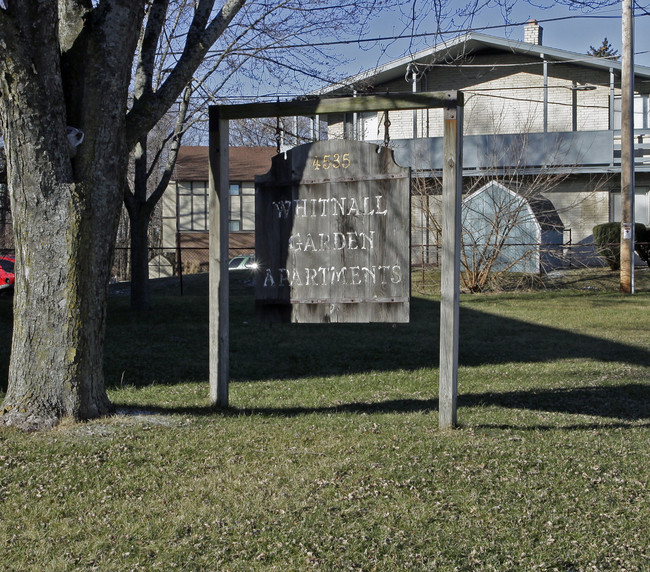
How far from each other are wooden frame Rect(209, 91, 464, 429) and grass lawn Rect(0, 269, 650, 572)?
47cm

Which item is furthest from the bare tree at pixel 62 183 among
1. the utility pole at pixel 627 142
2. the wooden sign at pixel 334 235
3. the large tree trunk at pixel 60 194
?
the utility pole at pixel 627 142

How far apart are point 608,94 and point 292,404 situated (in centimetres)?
2488

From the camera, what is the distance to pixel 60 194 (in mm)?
5730

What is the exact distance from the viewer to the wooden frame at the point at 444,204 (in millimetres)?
6043

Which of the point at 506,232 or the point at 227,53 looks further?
the point at 506,232

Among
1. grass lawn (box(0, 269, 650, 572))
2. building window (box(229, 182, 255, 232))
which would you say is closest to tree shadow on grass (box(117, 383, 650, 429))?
grass lawn (box(0, 269, 650, 572))

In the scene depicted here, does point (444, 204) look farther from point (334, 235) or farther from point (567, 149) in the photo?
point (567, 149)

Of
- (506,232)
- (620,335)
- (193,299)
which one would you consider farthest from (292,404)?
(506,232)

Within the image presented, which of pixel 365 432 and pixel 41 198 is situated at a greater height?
pixel 41 198

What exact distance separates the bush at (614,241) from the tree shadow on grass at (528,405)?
1535 centimetres

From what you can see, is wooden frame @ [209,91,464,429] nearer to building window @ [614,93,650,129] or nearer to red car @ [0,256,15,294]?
red car @ [0,256,15,294]

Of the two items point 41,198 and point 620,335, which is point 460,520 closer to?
point 41,198

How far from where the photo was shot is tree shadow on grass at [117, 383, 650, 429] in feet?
22.6

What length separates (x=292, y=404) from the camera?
7586 mm
